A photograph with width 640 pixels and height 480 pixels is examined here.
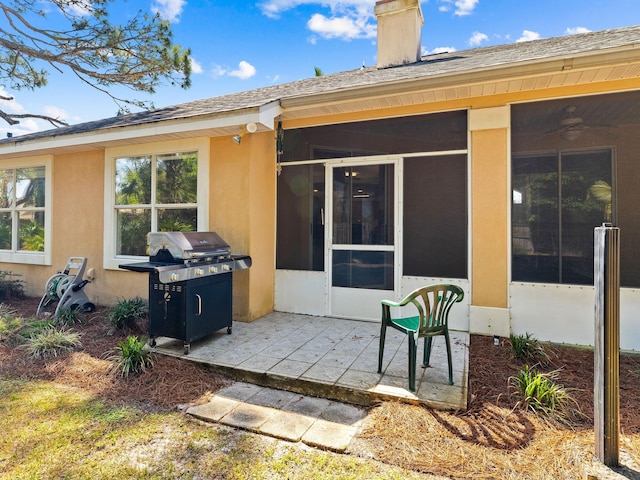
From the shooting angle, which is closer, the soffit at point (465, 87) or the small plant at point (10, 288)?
the soffit at point (465, 87)

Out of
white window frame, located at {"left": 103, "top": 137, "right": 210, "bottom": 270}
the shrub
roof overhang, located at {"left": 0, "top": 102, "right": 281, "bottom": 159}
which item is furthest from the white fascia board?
the shrub

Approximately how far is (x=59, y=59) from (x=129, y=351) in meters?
8.27

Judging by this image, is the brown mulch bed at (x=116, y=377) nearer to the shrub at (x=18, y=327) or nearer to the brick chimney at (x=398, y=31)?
the shrub at (x=18, y=327)

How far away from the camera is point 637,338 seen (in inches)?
152

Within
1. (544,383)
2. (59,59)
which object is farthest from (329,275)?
(59,59)

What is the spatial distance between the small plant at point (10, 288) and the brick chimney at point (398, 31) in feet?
27.5

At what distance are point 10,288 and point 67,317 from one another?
109 inches

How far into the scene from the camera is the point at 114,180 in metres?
6.00

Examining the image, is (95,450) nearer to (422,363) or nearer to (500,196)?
(422,363)

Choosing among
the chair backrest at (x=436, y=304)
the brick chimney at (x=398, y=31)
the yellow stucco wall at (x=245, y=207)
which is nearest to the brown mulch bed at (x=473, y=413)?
the chair backrest at (x=436, y=304)

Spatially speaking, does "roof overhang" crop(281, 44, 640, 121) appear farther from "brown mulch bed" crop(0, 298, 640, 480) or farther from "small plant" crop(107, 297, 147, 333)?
"small plant" crop(107, 297, 147, 333)

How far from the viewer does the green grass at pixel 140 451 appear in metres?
2.13

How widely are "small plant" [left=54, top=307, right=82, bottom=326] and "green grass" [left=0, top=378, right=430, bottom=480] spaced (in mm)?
2278

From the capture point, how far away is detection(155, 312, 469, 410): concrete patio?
2980 mm
